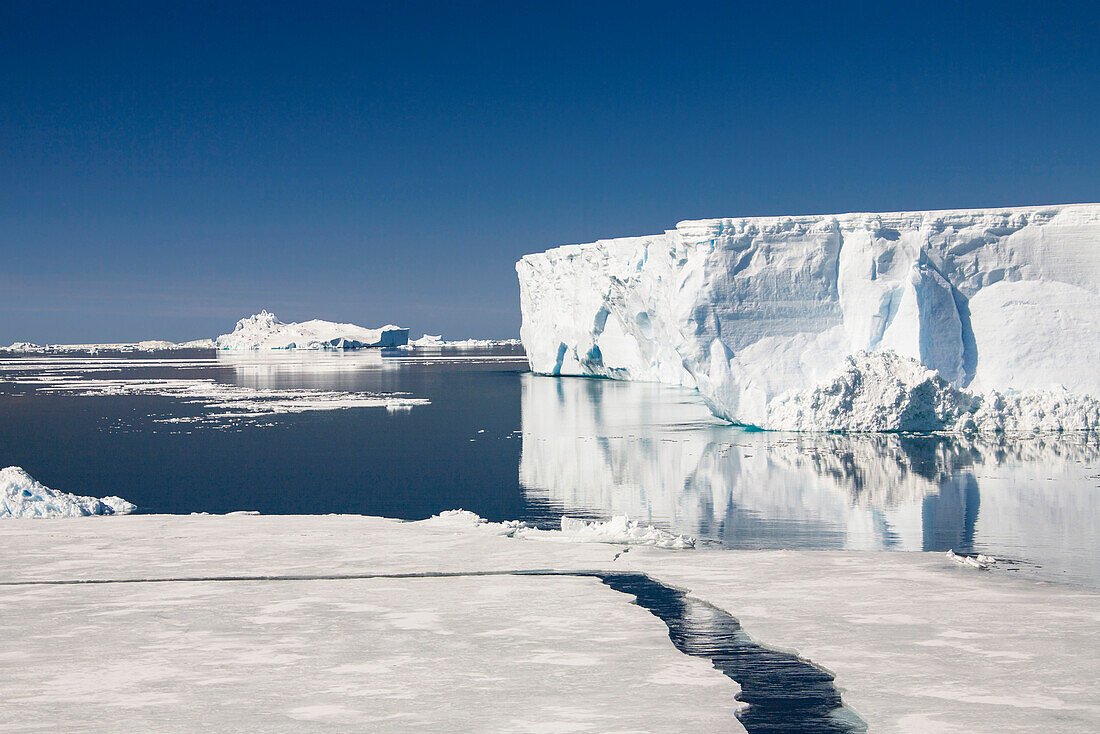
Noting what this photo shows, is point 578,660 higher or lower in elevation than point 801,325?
lower

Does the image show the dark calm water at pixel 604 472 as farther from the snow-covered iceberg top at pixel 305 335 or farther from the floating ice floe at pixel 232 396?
the snow-covered iceberg top at pixel 305 335

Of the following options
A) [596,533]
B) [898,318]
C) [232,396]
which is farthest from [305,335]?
[596,533]

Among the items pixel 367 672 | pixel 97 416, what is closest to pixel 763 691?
pixel 367 672

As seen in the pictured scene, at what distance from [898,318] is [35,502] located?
16.5 meters

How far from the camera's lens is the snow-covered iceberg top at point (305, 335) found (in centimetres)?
11531

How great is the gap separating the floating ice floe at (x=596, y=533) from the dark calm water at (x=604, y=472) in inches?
39.0

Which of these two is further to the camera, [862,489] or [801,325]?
[801,325]

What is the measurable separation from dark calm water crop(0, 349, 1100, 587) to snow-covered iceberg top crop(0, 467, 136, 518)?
3.21 feet

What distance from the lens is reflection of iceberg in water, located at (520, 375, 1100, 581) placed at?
35.9 feet

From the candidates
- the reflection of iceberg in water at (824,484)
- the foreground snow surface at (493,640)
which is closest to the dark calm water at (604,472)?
the reflection of iceberg in water at (824,484)

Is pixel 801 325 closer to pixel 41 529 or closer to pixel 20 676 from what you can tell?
pixel 41 529

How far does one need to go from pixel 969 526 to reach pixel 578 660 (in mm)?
7418

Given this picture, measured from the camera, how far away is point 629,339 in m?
38.8

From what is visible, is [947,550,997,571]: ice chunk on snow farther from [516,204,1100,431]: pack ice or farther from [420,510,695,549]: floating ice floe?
[516,204,1100,431]: pack ice
